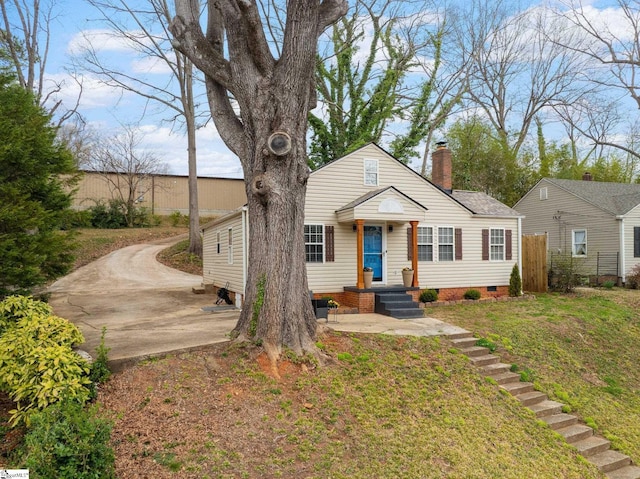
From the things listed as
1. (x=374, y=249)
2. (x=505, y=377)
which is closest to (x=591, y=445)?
(x=505, y=377)

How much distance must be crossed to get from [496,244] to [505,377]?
8190 millimetres

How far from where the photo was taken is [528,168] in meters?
29.2

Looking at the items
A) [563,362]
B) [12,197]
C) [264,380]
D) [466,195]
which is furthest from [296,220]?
[466,195]

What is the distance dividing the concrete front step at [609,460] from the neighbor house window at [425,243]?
7.86 meters

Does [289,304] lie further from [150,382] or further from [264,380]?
[150,382]

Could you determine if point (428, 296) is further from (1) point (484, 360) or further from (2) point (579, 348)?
(1) point (484, 360)

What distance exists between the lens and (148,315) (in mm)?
10867

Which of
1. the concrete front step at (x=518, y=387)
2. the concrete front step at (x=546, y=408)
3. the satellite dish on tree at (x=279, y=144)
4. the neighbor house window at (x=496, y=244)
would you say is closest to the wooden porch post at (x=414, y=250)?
the neighbor house window at (x=496, y=244)

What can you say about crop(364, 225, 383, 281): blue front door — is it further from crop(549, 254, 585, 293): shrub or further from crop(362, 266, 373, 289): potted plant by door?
crop(549, 254, 585, 293): shrub

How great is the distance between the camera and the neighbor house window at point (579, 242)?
65.6 feet

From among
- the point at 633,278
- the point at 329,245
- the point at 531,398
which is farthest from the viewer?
the point at 633,278

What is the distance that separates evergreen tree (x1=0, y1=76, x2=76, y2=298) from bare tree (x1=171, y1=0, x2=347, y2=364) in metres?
3.90

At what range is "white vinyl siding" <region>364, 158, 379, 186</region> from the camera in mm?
→ 13188

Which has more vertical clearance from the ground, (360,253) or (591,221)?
(591,221)
